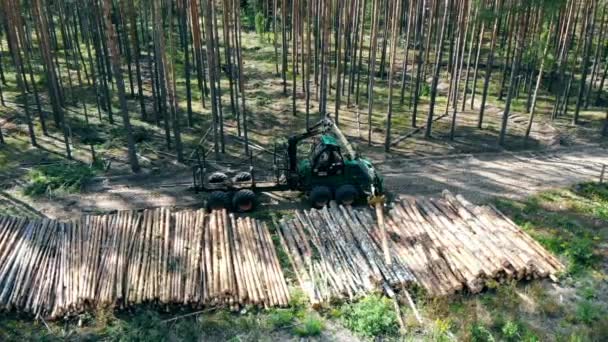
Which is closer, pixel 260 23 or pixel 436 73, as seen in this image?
pixel 436 73

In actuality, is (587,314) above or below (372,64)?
below

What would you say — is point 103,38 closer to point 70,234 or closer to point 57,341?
point 70,234

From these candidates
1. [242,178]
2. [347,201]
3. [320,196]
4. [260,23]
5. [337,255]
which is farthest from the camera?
[260,23]

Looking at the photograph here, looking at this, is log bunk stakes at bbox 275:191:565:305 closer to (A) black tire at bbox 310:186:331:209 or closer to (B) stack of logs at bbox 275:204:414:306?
(B) stack of logs at bbox 275:204:414:306

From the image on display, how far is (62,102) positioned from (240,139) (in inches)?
364

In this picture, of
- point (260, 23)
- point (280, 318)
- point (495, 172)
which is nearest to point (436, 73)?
point (495, 172)

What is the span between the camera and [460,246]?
12289 millimetres

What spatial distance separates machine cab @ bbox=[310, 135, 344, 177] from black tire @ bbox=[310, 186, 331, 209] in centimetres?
43

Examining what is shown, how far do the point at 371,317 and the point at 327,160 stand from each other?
5.76 meters

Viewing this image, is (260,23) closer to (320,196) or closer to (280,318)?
(320,196)

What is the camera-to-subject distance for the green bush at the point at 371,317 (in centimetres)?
976

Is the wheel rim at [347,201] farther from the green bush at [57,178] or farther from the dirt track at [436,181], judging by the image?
the green bush at [57,178]

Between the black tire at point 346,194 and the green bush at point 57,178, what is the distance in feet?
28.1

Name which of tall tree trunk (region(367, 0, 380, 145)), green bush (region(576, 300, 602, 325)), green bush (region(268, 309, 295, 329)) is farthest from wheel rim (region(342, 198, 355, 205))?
green bush (region(576, 300, 602, 325))
